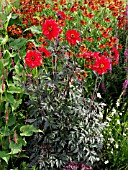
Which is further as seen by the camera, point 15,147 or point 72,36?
point 15,147

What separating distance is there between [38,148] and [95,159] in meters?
0.48

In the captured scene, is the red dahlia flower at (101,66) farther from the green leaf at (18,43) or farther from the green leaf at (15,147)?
the green leaf at (18,43)

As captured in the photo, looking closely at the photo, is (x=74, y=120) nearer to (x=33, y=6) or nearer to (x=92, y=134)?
(x=92, y=134)

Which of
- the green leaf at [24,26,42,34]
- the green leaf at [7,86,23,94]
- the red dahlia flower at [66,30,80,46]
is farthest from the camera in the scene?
the green leaf at [24,26,42,34]

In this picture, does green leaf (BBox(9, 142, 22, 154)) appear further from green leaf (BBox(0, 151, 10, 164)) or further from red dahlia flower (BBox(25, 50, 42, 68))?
red dahlia flower (BBox(25, 50, 42, 68))

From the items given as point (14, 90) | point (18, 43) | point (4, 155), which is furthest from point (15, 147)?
point (18, 43)

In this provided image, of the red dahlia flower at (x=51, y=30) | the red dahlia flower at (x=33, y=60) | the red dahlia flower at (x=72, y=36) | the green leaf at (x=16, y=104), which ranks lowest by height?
the green leaf at (x=16, y=104)

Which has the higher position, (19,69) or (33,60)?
(33,60)

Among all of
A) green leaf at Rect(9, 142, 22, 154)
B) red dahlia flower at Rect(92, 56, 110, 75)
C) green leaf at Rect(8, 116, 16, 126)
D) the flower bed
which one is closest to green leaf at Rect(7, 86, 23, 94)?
the flower bed

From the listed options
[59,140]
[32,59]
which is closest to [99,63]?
[32,59]

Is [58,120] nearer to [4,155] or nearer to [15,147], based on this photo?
[15,147]

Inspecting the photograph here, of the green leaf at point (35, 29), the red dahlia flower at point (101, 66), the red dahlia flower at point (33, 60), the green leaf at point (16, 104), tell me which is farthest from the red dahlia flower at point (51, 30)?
the green leaf at point (35, 29)

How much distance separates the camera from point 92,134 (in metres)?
3.13

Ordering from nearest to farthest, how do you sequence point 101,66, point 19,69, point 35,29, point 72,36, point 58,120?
point 101,66, point 72,36, point 58,120, point 19,69, point 35,29
